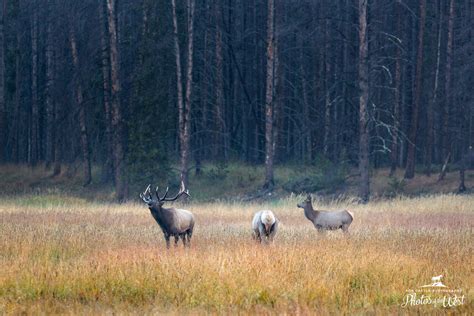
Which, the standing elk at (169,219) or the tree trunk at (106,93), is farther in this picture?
the tree trunk at (106,93)

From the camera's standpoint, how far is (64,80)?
115ft

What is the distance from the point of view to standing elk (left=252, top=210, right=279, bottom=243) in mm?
15723

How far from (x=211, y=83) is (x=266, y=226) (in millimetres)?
27192

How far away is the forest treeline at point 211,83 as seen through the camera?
3039cm

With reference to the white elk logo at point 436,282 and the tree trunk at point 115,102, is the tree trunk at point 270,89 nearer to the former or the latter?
the tree trunk at point 115,102

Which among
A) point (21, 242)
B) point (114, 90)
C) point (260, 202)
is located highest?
point (114, 90)

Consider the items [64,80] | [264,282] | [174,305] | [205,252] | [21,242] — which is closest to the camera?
[174,305]

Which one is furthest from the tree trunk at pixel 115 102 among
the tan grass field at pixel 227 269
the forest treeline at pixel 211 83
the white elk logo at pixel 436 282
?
the white elk logo at pixel 436 282

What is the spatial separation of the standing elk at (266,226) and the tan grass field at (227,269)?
38cm

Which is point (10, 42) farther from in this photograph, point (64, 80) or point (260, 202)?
point (260, 202)

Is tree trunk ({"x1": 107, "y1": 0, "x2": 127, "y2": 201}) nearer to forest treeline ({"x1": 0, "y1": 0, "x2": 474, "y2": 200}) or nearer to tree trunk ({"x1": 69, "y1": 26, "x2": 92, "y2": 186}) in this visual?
forest treeline ({"x1": 0, "y1": 0, "x2": 474, "y2": 200})

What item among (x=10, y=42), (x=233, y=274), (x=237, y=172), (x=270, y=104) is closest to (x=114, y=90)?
(x=270, y=104)

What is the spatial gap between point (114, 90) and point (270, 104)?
227 inches

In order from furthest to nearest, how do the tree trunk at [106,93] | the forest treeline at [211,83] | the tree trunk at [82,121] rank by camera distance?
1. the tree trunk at [82,121]
2. the tree trunk at [106,93]
3. the forest treeline at [211,83]
